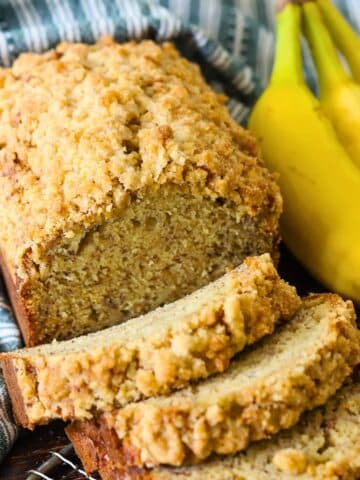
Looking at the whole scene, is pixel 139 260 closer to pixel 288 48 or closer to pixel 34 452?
pixel 34 452

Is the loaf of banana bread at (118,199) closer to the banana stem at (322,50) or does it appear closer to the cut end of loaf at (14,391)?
the cut end of loaf at (14,391)

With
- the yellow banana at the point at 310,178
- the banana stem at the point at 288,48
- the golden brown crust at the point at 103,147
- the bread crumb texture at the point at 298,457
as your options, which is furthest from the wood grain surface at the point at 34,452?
the banana stem at the point at 288,48

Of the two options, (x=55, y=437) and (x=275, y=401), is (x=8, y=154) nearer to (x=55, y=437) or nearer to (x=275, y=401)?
(x=55, y=437)

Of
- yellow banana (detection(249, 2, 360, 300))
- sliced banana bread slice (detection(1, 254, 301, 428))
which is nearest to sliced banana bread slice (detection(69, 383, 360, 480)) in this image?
sliced banana bread slice (detection(1, 254, 301, 428))

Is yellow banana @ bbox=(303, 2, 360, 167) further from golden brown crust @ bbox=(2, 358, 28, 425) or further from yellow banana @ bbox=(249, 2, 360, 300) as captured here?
golden brown crust @ bbox=(2, 358, 28, 425)

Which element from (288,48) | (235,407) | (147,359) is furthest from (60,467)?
(288,48)

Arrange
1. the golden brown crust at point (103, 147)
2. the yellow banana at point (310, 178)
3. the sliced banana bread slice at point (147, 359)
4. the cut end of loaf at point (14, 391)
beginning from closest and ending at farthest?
the sliced banana bread slice at point (147, 359) < the cut end of loaf at point (14, 391) < the golden brown crust at point (103, 147) < the yellow banana at point (310, 178)

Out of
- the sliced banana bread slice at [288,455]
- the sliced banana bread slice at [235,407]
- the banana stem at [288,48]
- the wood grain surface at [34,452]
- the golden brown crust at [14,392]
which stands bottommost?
the wood grain surface at [34,452]
